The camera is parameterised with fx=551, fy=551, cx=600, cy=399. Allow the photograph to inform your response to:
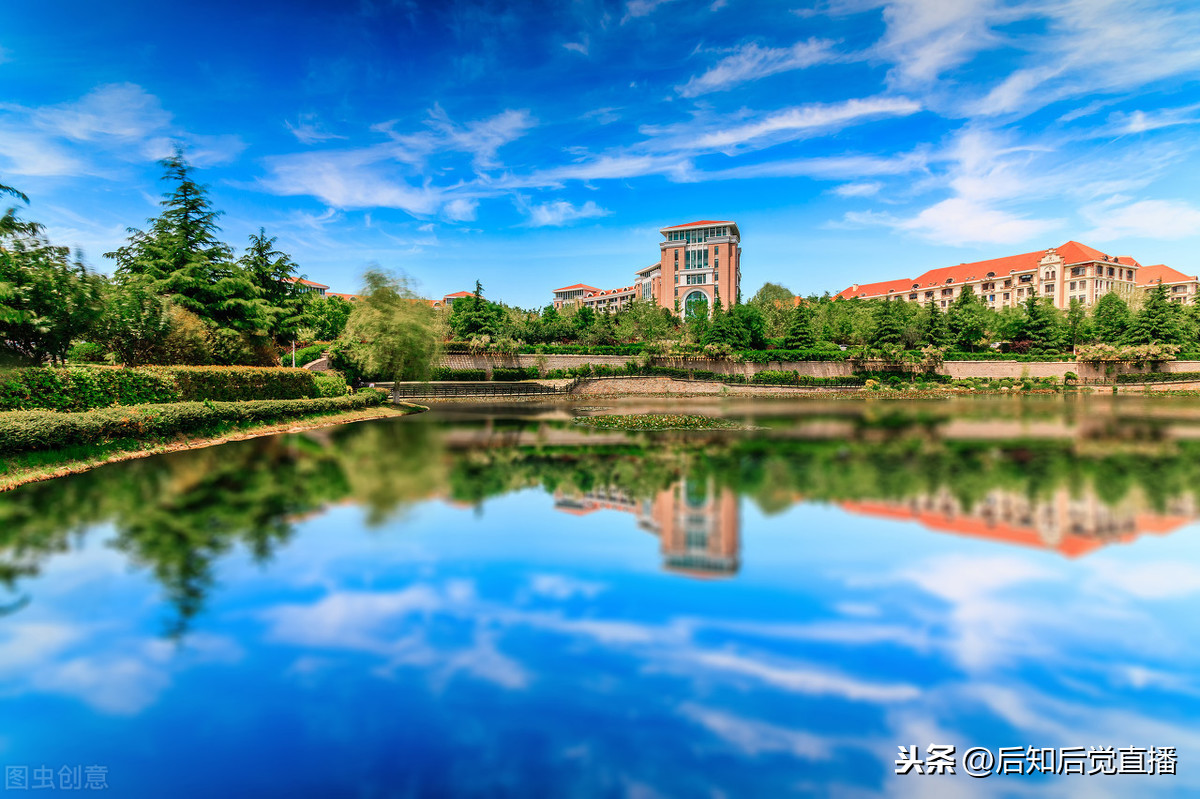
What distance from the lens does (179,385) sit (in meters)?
17.0

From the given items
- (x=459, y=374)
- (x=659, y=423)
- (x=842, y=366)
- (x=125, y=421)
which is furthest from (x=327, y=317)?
(x=842, y=366)

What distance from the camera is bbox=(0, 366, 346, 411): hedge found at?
12.6m

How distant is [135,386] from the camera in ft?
50.6

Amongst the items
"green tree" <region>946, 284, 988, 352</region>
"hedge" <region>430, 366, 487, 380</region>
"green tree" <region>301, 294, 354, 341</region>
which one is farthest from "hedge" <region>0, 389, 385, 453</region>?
"green tree" <region>946, 284, 988, 352</region>

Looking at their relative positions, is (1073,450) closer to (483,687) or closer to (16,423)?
(483,687)

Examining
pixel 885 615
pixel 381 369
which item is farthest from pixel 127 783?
pixel 381 369

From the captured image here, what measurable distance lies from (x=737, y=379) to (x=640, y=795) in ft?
149

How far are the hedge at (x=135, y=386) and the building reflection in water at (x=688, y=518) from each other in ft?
42.3

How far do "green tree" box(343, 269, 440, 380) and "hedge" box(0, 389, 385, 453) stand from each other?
25.8 feet

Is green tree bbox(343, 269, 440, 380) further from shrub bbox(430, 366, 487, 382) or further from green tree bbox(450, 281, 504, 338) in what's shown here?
green tree bbox(450, 281, 504, 338)

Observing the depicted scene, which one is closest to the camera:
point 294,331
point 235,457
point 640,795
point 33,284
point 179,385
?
point 640,795

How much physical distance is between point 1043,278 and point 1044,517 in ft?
309

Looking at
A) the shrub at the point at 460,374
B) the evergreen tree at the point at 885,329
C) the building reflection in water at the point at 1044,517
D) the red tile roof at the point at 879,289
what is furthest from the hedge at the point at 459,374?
the red tile roof at the point at 879,289

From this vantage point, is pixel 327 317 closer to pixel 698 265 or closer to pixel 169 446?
pixel 169 446
